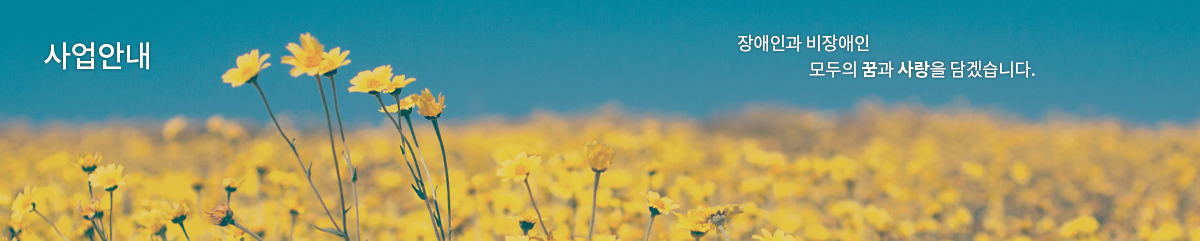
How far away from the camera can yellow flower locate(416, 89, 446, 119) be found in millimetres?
1276

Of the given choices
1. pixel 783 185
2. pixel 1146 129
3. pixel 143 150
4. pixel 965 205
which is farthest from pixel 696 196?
pixel 1146 129

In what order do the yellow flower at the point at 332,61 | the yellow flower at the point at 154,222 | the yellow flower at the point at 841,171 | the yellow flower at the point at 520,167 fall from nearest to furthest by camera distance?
the yellow flower at the point at 332,61, the yellow flower at the point at 520,167, the yellow flower at the point at 154,222, the yellow flower at the point at 841,171

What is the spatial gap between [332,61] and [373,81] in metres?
0.12

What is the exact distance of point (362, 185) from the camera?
5.25 m

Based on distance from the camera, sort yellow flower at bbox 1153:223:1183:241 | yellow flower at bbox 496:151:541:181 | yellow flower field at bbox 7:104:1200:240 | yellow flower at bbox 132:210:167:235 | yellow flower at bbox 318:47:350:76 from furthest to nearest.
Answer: yellow flower at bbox 1153:223:1183:241 → yellow flower field at bbox 7:104:1200:240 → yellow flower at bbox 132:210:167:235 → yellow flower at bbox 496:151:541:181 → yellow flower at bbox 318:47:350:76

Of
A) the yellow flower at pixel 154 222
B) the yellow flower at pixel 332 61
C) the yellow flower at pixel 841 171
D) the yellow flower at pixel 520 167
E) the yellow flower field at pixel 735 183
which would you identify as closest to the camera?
the yellow flower at pixel 332 61

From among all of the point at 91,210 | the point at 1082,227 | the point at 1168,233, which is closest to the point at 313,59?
the point at 91,210

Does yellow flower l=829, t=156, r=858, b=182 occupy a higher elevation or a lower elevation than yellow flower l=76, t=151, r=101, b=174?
higher

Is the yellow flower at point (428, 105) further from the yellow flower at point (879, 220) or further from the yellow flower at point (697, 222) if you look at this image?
the yellow flower at point (879, 220)

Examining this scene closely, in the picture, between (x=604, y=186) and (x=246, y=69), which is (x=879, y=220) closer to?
(x=604, y=186)

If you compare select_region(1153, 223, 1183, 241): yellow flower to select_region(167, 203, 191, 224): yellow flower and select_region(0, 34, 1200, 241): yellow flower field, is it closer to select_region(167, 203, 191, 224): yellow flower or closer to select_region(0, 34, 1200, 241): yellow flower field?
select_region(0, 34, 1200, 241): yellow flower field

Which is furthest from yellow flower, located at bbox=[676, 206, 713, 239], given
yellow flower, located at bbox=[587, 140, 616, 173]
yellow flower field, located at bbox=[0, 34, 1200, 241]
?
yellow flower, located at bbox=[587, 140, 616, 173]

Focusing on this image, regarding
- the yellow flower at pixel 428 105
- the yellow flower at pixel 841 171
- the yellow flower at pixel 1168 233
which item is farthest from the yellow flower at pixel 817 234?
the yellow flower at pixel 428 105

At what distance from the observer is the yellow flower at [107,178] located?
1.65 metres
